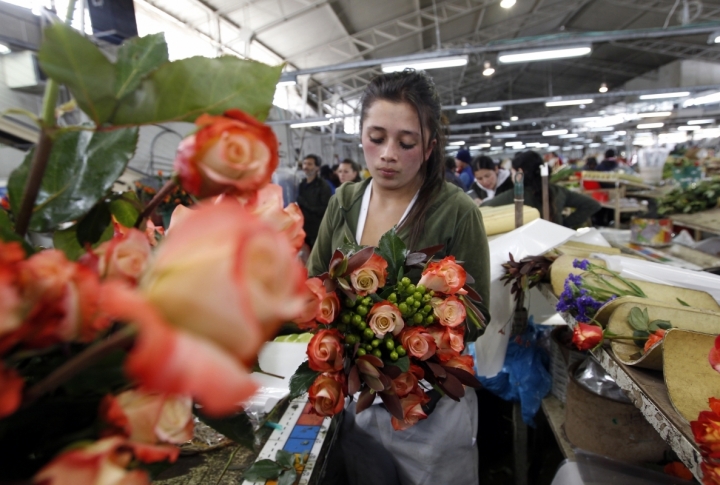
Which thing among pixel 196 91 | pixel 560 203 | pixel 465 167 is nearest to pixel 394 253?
pixel 196 91

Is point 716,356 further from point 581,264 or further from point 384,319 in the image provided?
point 581,264

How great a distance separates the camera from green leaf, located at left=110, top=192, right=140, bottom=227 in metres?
0.42

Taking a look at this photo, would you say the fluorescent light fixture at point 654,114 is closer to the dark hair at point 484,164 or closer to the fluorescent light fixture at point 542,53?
the fluorescent light fixture at point 542,53

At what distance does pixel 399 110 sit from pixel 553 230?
3.57 ft

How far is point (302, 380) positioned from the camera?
2.68ft

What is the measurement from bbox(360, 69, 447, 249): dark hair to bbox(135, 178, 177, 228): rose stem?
947mm

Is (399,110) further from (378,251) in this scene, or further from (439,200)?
(378,251)

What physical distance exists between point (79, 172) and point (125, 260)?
154mm

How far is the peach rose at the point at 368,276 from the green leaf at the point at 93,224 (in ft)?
1.45

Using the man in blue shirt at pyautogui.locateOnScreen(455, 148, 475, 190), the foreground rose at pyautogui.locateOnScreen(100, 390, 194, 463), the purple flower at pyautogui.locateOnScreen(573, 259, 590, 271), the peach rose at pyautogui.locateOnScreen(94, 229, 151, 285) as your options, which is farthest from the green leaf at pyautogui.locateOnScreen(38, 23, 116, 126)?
the man in blue shirt at pyautogui.locateOnScreen(455, 148, 475, 190)

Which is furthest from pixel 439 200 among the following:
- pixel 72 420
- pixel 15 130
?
pixel 15 130

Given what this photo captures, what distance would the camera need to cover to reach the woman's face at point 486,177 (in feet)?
14.5

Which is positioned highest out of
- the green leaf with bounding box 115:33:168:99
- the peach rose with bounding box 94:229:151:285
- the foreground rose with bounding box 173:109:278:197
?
the green leaf with bounding box 115:33:168:99

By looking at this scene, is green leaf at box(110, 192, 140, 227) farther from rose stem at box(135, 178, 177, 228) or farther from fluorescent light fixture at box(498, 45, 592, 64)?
fluorescent light fixture at box(498, 45, 592, 64)
